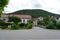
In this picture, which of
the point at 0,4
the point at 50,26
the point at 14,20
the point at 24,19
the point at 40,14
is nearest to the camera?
the point at 0,4

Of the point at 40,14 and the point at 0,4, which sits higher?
the point at 0,4

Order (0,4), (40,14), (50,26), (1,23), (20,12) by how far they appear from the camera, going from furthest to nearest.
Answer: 1. (40,14)
2. (20,12)
3. (1,23)
4. (50,26)
5. (0,4)

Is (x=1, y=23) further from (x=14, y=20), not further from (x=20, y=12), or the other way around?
(x=20, y=12)

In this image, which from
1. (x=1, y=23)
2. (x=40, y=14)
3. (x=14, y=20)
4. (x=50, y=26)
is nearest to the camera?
(x=50, y=26)

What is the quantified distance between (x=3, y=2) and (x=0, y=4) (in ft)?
1.66

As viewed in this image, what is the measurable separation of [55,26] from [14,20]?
17150mm

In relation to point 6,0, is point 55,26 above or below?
below

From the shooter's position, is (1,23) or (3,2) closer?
(3,2)

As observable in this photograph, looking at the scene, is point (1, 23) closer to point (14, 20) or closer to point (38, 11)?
point (14, 20)

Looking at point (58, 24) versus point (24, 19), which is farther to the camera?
point (24, 19)

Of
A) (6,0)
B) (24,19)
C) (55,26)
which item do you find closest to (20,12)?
(24,19)

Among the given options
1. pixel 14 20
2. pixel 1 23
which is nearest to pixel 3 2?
pixel 1 23

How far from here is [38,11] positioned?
84812 mm

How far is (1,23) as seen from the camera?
160ft
